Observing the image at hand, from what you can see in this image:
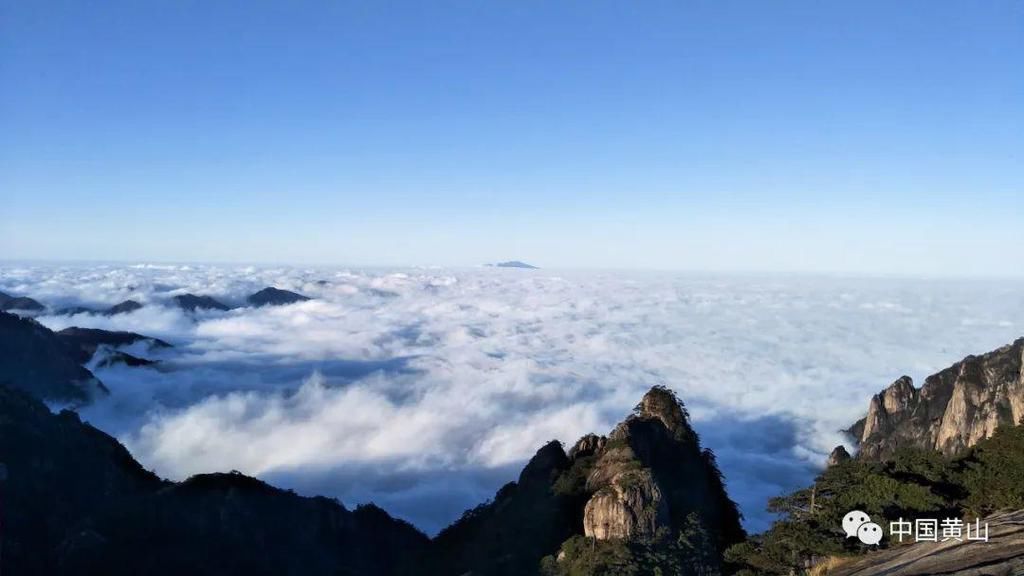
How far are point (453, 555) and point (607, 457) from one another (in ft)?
48.6

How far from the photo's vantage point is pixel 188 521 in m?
53.6

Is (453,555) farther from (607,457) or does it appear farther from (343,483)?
(343,483)

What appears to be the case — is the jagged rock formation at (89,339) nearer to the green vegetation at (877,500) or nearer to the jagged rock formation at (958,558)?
the green vegetation at (877,500)

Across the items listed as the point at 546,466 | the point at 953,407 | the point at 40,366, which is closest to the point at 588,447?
the point at 546,466

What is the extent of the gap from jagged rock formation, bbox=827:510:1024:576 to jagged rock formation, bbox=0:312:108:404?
135 m

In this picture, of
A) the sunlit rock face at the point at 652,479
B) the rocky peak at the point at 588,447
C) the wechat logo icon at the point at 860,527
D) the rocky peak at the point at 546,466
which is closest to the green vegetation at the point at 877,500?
the wechat logo icon at the point at 860,527

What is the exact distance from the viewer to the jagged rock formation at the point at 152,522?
49906 mm

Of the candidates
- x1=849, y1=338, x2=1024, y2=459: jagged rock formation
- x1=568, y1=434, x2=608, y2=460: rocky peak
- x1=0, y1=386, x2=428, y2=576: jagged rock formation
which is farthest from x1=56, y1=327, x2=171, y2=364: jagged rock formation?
x1=849, y1=338, x2=1024, y2=459: jagged rock formation

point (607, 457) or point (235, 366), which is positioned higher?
point (607, 457)

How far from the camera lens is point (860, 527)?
23328 mm

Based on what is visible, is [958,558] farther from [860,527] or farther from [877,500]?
[877,500]

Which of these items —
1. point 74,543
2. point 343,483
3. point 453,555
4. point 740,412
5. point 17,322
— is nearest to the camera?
point 453,555

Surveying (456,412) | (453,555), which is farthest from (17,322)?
(453,555)

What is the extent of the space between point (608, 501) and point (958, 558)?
18685 mm
